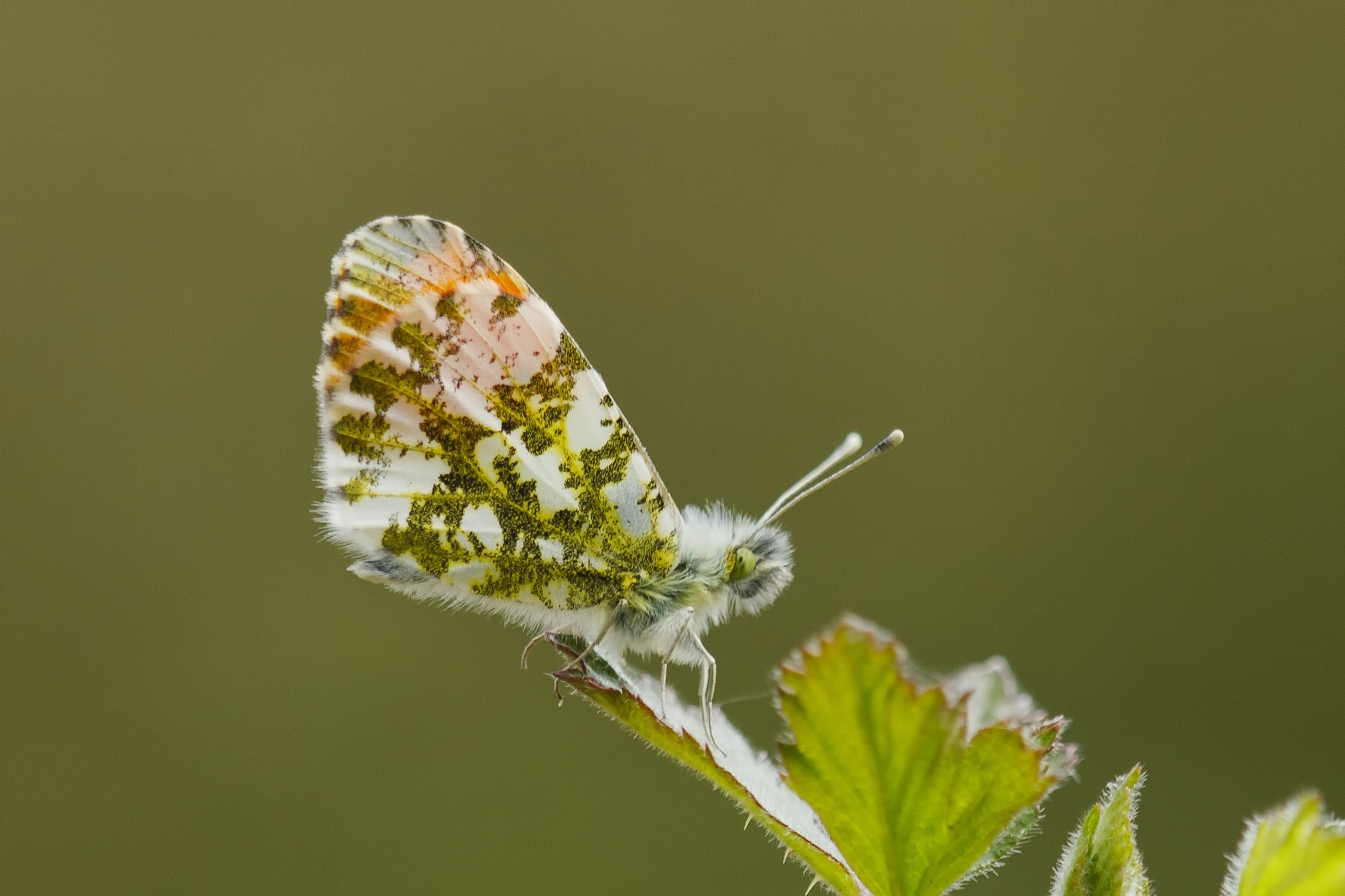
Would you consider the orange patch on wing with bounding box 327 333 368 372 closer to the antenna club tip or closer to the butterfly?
the butterfly

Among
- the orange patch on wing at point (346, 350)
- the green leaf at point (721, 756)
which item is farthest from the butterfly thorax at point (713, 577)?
the orange patch on wing at point (346, 350)

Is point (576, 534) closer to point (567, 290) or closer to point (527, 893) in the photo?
point (527, 893)

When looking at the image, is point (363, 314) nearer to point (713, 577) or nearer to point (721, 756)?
point (713, 577)

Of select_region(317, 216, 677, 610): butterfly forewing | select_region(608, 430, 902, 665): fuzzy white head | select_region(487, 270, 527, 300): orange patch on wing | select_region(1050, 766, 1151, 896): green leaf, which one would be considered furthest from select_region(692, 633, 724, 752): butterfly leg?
select_region(487, 270, 527, 300): orange patch on wing

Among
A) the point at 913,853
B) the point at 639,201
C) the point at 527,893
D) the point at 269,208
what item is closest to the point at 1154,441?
the point at 639,201

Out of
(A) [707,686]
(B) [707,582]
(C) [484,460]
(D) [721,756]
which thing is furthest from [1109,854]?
Result: (C) [484,460]

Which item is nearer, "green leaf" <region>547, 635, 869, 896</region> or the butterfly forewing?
"green leaf" <region>547, 635, 869, 896</region>

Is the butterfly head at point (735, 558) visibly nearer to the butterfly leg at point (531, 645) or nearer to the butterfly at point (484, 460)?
the butterfly at point (484, 460)
